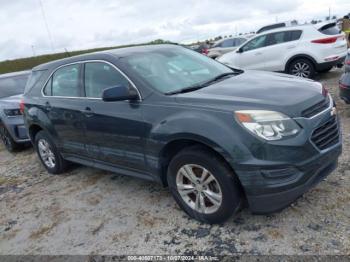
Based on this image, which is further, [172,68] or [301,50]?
[301,50]

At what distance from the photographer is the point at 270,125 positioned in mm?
2848

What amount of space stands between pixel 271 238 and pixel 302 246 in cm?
27

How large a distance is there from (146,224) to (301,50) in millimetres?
7548

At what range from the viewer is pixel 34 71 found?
5.48 metres

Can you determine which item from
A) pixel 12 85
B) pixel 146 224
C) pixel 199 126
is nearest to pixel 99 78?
pixel 199 126

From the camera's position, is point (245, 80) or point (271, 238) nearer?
point (271, 238)

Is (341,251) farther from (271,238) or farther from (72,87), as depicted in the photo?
(72,87)

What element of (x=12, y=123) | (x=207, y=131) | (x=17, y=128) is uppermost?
(x=207, y=131)

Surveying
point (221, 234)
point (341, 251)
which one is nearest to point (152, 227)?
point (221, 234)

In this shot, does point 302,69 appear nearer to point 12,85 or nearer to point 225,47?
point 12,85

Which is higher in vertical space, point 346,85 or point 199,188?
point 346,85

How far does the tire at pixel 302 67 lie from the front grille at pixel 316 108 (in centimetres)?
648

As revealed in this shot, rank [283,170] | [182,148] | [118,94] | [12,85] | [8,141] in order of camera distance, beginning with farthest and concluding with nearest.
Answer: [12,85] < [8,141] < [118,94] < [182,148] < [283,170]

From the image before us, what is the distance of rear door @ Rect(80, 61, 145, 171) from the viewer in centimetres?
365
